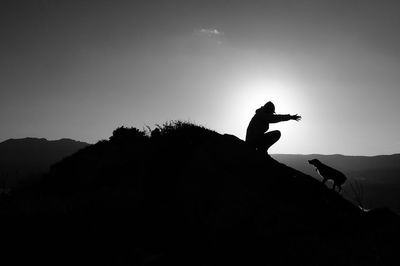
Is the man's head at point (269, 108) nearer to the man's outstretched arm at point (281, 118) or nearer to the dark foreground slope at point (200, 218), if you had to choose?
the man's outstretched arm at point (281, 118)

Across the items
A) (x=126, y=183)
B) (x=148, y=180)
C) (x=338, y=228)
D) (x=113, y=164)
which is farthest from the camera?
(x=113, y=164)

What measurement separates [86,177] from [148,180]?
15.9 ft

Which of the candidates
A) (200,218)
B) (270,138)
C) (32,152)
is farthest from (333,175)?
(32,152)

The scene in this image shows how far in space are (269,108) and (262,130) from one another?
864 mm

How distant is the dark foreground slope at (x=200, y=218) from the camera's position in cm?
576

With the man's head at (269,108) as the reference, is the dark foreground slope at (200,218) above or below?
below

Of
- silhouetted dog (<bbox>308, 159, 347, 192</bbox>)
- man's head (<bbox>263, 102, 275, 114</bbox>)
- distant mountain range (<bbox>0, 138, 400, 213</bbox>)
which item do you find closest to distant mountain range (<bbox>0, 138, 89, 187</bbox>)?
distant mountain range (<bbox>0, 138, 400, 213</bbox>)

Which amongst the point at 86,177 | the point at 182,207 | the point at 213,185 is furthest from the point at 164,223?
the point at 86,177

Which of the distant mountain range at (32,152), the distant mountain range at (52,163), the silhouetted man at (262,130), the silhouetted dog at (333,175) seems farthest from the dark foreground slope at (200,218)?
the distant mountain range at (32,152)

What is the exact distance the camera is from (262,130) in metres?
11.0

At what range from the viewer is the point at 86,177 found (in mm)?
12531

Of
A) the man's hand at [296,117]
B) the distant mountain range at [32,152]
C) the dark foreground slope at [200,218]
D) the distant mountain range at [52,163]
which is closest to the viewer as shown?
the dark foreground slope at [200,218]

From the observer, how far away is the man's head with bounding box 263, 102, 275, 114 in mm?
10695

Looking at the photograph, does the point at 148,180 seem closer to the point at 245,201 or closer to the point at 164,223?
the point at 164,223
